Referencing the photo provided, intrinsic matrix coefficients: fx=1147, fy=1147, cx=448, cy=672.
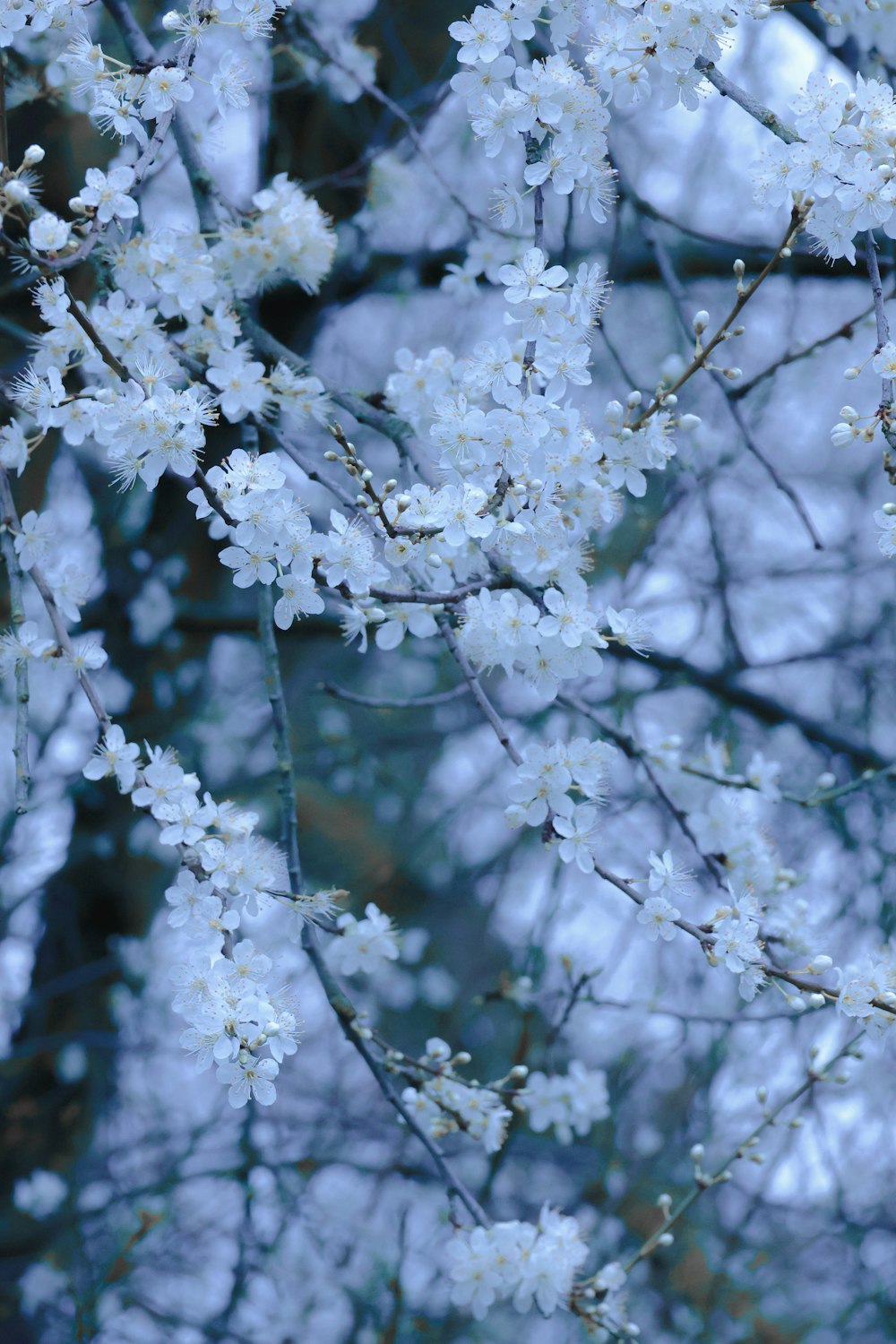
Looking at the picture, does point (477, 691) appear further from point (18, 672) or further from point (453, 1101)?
point (453, 1101)

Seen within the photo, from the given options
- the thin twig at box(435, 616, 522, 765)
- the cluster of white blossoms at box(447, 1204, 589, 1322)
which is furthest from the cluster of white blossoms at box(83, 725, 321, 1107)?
the cluster of white blossoms at box(447, 1204, 589, 1322)

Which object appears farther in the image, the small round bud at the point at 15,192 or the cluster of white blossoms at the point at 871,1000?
the cluster of white blossoms at the point at 871,1000

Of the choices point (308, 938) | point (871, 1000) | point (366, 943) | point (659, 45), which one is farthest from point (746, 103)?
point (366, 943)

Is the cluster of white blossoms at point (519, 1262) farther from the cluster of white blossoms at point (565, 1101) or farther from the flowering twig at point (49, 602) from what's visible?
the flowering twig at point (49, 602)

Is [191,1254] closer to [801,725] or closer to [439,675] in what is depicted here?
[439,675]

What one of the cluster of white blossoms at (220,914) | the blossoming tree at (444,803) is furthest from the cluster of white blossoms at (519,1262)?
the cluster of white blossoms at (220,914)

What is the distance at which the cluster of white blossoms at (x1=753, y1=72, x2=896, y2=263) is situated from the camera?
1.23 meters

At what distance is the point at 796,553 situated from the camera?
3768 millimetres

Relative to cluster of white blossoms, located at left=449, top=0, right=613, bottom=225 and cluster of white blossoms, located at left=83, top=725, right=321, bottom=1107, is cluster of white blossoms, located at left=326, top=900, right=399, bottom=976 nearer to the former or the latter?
cluster of white blossoms, located at left=83, top=725, right=321, bottom=1107

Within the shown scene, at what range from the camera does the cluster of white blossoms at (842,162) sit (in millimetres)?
1233

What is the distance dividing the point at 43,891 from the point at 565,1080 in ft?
5.51

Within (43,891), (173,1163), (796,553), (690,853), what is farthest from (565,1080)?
(796,553)

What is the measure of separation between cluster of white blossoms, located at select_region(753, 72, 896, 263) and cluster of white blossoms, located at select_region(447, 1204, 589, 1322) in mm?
1381

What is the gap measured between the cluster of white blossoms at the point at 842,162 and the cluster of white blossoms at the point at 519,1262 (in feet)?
4.53
